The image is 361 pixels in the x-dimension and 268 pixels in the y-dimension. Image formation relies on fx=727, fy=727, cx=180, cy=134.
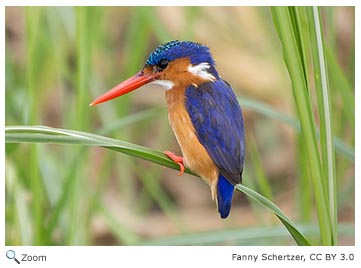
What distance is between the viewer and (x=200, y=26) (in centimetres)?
180

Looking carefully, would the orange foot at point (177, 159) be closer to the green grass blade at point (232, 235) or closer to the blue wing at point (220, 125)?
the blue wing at point (220, 125)

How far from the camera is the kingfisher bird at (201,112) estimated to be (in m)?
1.06

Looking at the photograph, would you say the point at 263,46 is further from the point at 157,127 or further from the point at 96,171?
the point at 96,171

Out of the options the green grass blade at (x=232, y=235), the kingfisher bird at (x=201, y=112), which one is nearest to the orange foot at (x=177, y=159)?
the kingfisher bird at (x=201, y=112)

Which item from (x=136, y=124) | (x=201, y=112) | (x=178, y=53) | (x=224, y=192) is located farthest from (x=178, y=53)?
(x=136, y=124)

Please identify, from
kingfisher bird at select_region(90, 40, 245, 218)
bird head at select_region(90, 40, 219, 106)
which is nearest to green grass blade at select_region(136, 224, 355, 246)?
kingfisher bird at select_region(90, 40, 245, 218)

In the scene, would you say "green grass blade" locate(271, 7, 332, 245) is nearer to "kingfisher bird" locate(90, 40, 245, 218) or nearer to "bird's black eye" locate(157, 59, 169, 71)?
"kingfisher bird" locate(90, 40, 245, 218)

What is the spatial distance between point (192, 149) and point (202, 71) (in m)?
0.13

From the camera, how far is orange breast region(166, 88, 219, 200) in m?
1.08

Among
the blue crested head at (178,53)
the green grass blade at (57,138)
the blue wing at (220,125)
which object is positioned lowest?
the green grass blade at (57,138)
